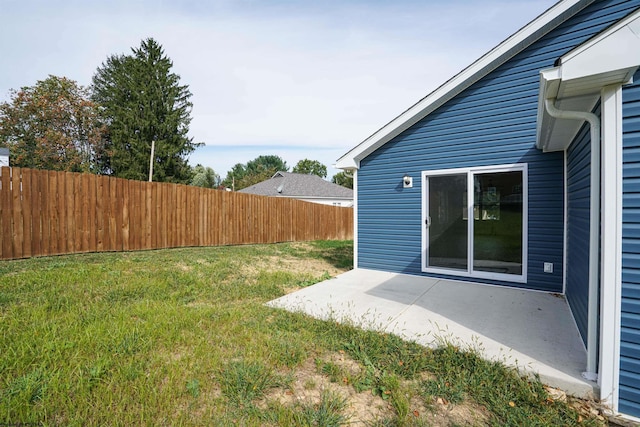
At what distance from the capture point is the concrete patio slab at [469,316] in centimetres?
246

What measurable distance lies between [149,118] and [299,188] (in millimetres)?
11322

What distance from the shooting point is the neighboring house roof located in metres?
23.6

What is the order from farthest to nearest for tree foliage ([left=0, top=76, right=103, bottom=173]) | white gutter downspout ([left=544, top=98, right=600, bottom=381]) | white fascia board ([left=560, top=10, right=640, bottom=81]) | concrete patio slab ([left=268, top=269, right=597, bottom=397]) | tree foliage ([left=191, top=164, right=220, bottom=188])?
1. tree foliage ([left=191, top=164, right=220, bottom=188])
2. tree foliage ([left=0, top=76, right=103, bottom=173])
3. concrete patio slab ([left=268, top=269, right=597, bottom=397])
4. white gutter downspout ([left=544, top=98, right=600, bottom=381])
5. white fascia board ([left=560, top=10, right=640, bottom=81])

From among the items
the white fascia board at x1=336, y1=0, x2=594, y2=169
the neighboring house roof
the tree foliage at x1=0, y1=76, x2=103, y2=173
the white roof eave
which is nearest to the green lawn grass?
the white roof eave

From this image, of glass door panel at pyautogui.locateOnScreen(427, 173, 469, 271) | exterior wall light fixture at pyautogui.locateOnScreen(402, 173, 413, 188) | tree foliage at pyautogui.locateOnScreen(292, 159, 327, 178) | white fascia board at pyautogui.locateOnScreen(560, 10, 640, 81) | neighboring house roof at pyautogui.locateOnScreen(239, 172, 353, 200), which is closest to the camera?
white fascia board at pyautogui.locateOnScreen(560, 10, 640, 81)

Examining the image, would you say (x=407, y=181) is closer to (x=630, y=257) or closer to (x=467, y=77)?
(x=467, y=77)

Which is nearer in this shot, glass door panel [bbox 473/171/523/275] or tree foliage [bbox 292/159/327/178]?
glass door panel [bbox 473/171/523/275]

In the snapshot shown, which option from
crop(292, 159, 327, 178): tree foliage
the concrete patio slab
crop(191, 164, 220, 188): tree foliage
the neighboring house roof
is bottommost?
the concrete patio slab

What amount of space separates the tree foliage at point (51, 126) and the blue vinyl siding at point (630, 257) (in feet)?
80.9

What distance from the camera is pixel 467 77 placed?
4.87 m

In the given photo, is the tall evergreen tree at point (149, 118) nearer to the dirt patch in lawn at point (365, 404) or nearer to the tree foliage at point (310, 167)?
the dirt patch in lawn at point (365, 404)

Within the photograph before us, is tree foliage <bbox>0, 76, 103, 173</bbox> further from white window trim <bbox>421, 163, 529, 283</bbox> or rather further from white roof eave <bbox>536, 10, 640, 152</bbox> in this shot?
white roof eave <bbox>536, 10, 640, 152</bbox>

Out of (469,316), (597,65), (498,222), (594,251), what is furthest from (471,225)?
(597,65)

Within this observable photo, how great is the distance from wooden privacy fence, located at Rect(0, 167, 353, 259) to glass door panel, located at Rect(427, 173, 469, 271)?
6.71m
